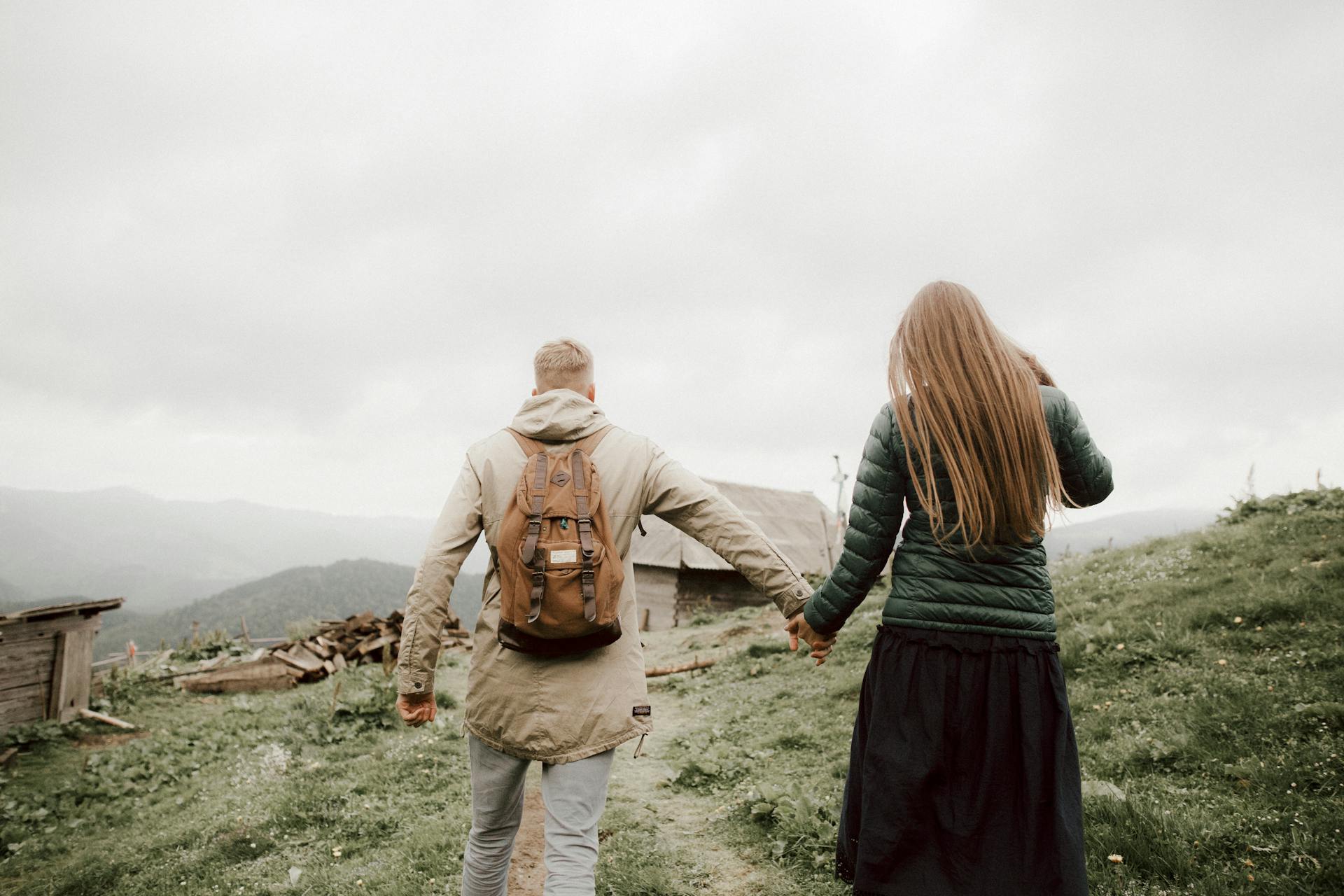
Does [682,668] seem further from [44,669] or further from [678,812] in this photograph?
[44,669]

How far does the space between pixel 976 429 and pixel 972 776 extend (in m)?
1.11

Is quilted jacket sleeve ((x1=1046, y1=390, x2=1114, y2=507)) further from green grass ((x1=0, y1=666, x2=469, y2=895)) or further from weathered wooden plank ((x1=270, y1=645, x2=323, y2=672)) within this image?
weathered wooden plank ((x1=270, y1=645, x2=323, y2=672))

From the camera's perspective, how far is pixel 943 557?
7.98 feet

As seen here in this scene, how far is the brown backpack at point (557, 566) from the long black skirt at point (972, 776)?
3.36 feet

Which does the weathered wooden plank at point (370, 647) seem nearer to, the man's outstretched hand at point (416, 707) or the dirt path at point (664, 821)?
the dirt path at point (664, 821)

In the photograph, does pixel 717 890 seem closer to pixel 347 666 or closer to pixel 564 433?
pixel 564 433

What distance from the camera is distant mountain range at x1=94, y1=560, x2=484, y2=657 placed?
336 ft

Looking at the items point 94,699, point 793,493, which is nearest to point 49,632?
point 94,699

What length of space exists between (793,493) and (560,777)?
Answer: 29.9 meters

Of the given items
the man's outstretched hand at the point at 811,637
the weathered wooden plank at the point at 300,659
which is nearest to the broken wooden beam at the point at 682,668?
the weathered wooden plank at the point at 300,659

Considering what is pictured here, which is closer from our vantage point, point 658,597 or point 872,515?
point 872,515

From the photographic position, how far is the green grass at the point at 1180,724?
11.8 feet

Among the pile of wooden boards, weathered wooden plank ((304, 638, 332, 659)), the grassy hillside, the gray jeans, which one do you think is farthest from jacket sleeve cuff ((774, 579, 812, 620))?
weathered wooden plank ((304, 638, 332, 659))

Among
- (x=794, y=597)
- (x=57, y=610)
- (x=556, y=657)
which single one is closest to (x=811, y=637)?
(x=794, y=597)
